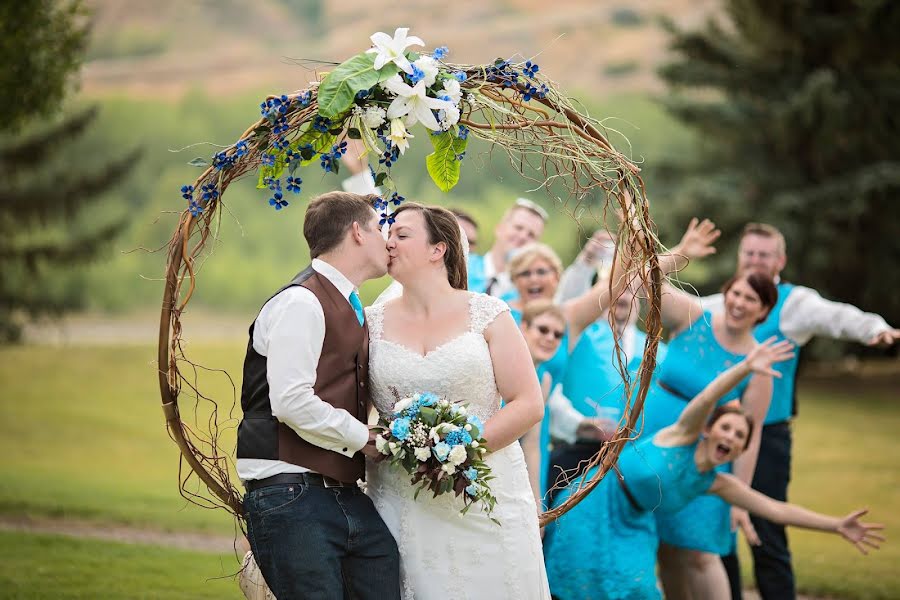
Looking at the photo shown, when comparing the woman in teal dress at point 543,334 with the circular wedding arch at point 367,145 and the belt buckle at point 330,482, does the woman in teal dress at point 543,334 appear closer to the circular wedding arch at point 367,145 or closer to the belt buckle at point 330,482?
the circular wedding arch at point 367,145

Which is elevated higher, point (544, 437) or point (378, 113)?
point (378, 113)

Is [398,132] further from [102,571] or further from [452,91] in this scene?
[102,571]

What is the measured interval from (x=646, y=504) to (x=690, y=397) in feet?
3.40

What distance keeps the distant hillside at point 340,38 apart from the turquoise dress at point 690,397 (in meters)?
20.5

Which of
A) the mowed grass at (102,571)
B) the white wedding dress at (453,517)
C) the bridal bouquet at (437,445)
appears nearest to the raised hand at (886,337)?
the white wedding dress at (453,517)

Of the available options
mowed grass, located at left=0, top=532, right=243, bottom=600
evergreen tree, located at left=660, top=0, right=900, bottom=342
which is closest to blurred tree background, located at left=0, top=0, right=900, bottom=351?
evergreen tree, located at left=660, top=0, right=900, bottom=342

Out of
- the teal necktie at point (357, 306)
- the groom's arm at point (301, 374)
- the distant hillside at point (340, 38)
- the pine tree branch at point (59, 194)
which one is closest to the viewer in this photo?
the groom's arm at point (301, 374)

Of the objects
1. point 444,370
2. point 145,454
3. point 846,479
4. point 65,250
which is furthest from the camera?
point 65,250

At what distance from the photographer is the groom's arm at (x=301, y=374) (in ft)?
12.1

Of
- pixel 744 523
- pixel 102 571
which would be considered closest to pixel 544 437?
pixel 744 523

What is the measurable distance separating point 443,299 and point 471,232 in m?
2.37

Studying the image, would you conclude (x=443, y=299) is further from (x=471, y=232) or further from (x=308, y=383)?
(x=471, y=232)

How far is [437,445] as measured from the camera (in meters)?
3.77

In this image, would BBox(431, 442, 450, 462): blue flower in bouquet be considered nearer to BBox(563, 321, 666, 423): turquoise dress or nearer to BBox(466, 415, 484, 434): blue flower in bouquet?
BBox(466, 415, 484, 434): blue flower in bouquet
